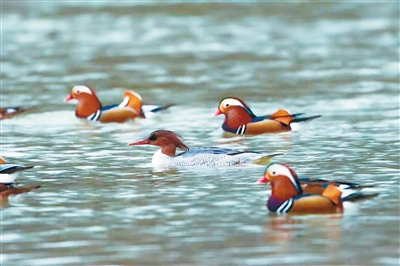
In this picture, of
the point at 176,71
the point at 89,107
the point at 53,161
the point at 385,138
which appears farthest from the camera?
the point at 176,71

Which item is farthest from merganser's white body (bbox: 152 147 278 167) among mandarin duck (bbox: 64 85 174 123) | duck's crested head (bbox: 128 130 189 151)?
mandarin duck (bbox: 64 85 174 123)

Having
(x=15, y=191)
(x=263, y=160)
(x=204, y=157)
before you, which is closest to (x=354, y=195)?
(x=263, y=160)

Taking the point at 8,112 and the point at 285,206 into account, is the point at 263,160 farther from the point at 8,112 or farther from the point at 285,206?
the point at 8,112

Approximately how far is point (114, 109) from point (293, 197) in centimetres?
727

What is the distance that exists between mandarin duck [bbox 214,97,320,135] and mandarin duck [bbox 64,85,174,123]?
6.21 feet

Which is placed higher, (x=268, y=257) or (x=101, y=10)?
(x=101, y=10)

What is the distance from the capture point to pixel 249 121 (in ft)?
52.8

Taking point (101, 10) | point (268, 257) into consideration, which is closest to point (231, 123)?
point (268, 257)

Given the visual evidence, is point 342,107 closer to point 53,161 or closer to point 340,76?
point 340,76

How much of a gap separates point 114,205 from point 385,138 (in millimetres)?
5004

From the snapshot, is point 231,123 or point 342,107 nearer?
point 231,123

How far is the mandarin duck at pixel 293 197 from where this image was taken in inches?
416

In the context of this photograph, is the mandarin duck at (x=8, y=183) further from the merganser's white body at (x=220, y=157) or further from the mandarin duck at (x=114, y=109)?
the mandarin duck at (x=114, y=109)

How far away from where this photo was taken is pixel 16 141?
15.8 metres
